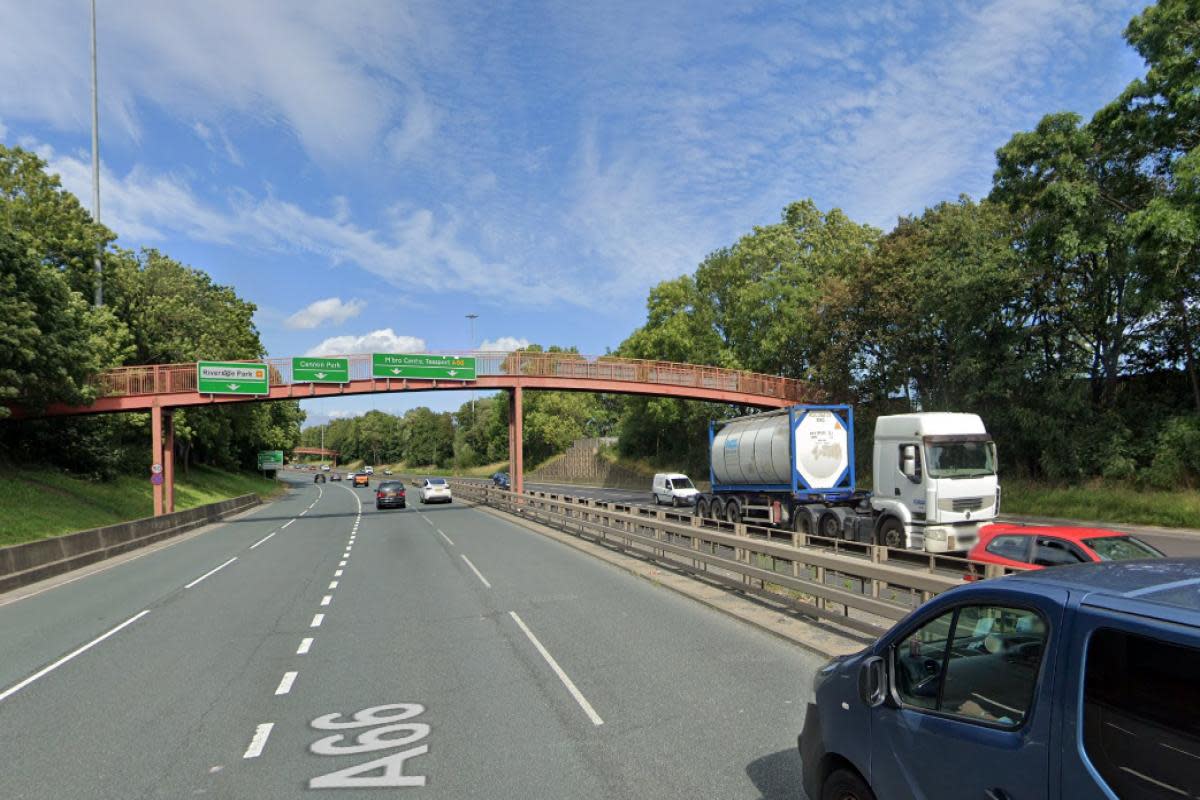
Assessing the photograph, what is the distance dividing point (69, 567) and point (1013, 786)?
20766mm

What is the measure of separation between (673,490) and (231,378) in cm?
2127

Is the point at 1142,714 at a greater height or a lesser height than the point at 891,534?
greater

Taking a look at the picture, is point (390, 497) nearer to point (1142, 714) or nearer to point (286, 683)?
point (286, 683)

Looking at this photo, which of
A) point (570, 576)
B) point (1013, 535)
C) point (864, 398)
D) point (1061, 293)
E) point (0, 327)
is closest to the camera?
point (1013, 535)

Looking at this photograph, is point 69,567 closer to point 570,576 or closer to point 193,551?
point 193,551

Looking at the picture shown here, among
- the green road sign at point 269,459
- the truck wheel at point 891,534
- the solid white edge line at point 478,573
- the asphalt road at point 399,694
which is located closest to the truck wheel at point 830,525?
the truck wheel at point 891,534

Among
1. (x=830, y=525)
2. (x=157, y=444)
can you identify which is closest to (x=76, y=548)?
(x=157, y=444)

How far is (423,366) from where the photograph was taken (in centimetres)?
3706

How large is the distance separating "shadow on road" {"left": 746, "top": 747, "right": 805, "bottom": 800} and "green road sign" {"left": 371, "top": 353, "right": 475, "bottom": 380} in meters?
33.3

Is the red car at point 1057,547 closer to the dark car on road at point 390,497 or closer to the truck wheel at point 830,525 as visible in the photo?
the truck wheel at point 830,525

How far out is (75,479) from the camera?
110 ft

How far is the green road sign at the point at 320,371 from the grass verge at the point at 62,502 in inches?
349

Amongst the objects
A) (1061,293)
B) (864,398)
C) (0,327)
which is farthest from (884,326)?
(0,327)

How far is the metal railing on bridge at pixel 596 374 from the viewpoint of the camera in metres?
34.1
